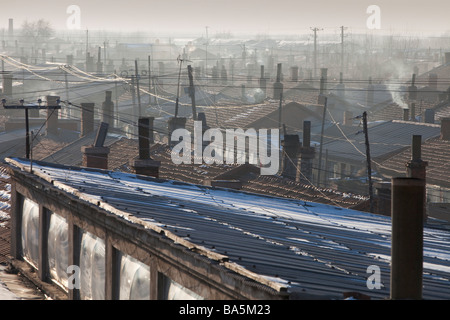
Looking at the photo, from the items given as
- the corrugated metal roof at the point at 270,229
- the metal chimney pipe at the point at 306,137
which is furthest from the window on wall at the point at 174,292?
the metal chimney pipe at the point at 306,137

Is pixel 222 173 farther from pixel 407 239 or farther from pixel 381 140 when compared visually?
pixel 407 239

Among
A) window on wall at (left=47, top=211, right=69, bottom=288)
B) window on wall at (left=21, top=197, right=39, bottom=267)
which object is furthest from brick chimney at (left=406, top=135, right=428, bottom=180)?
window on wall at (left=47, top=211, right=69, bottom=288)

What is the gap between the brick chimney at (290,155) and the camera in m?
31.8

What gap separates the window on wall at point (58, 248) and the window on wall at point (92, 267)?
0.89m

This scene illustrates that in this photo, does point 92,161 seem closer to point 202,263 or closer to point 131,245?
point 131,245

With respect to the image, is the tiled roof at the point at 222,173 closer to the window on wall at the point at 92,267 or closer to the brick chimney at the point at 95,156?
the brick chimney at the point at 95,156

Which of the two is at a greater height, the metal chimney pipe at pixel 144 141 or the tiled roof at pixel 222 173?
the metal chimney pipe at pixel 144 141

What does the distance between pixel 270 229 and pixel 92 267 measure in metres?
3.16

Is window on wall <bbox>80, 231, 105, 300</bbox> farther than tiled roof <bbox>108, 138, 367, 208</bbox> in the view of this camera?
No

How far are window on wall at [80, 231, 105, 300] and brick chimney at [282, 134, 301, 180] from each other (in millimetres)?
17727

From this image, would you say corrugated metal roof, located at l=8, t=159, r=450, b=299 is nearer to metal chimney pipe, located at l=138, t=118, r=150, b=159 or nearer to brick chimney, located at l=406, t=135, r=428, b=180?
metal chimney pipe, located at l=138, t=118, r=150, b=159

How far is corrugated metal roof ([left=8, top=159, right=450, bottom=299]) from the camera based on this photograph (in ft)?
30.5

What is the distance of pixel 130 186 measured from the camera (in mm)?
17422
